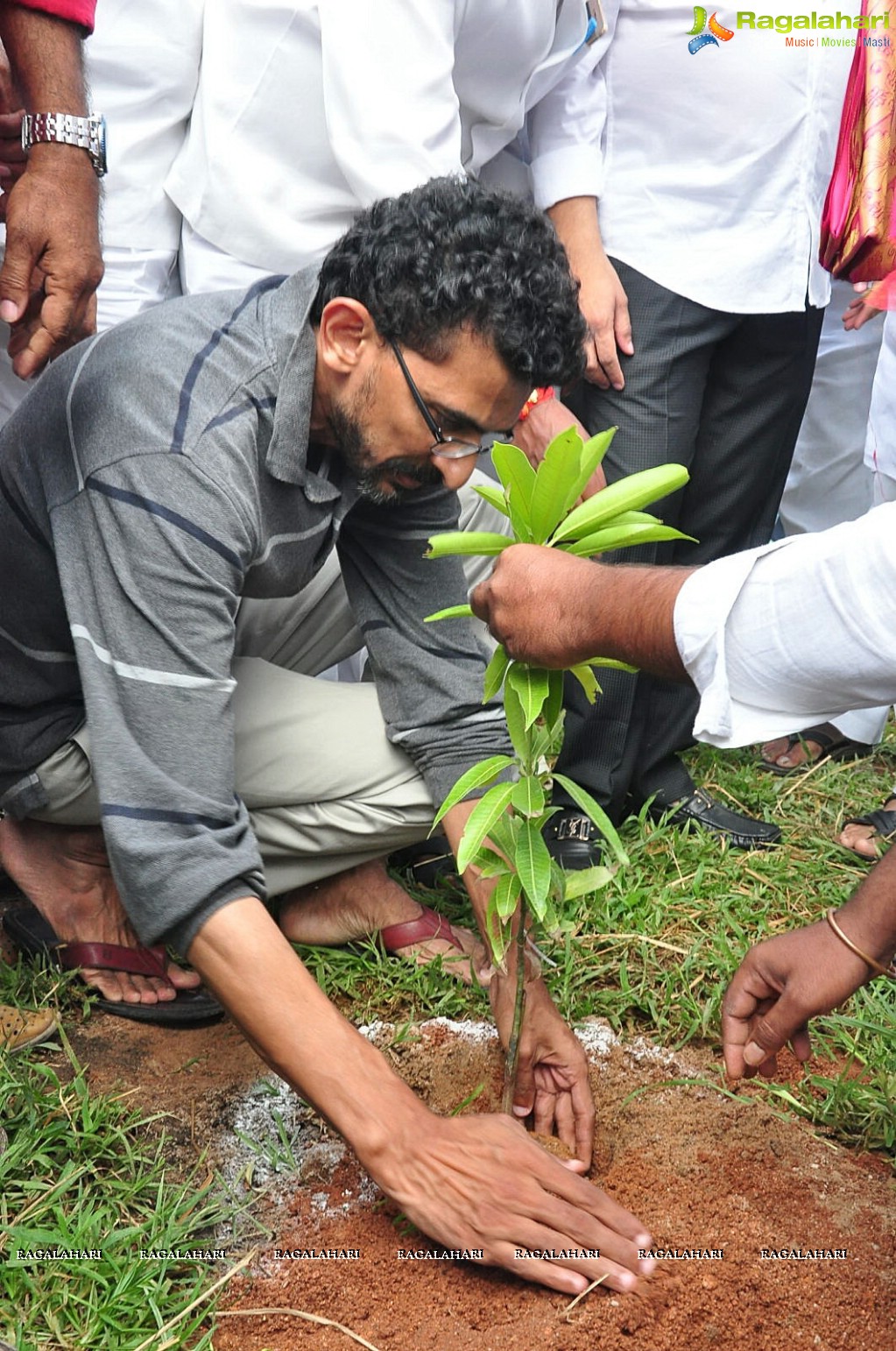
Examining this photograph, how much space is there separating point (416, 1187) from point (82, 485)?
1.10 meters

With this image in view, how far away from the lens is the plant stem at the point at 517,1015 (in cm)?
187

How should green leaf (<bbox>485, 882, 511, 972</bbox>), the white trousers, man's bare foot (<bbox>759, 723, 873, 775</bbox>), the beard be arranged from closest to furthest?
green leaf (<bbox>485, 882, 511, 972</bbox>), the beard, man's bare foot (<bbox>759, 723, 873, 775</bbox>), the white trousers

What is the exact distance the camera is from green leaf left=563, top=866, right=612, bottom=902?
1.84 metres

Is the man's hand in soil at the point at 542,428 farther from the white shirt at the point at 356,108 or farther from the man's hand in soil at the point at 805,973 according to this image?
the man's hand in soil at the point at 805,973

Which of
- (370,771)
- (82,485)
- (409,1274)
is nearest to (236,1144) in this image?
(409,1274)

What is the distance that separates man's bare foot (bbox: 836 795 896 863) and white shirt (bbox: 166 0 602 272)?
1.63 metres

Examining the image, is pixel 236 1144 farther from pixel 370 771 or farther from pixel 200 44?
pixel 200 44

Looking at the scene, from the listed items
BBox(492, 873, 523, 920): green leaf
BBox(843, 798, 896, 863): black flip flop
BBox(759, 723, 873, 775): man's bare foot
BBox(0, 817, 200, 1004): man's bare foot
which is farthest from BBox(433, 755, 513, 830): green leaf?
BBox(759, 723, 873, 775): man's bare foot

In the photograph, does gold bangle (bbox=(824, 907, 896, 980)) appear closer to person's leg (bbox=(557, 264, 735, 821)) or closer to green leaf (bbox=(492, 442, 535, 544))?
green leaf (bbox=(492, 442, 535, 544))

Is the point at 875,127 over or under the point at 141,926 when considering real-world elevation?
over

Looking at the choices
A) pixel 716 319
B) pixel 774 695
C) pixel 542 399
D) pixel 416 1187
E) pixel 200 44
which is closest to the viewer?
pixel 774 695

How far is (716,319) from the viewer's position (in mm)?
2885

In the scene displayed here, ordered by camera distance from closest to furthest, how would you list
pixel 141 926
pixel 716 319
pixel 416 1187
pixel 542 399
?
pixel 416 1187
pixel 141 926
pixel 542 399
pixel 716 319

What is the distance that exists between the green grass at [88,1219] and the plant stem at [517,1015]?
465 mm
